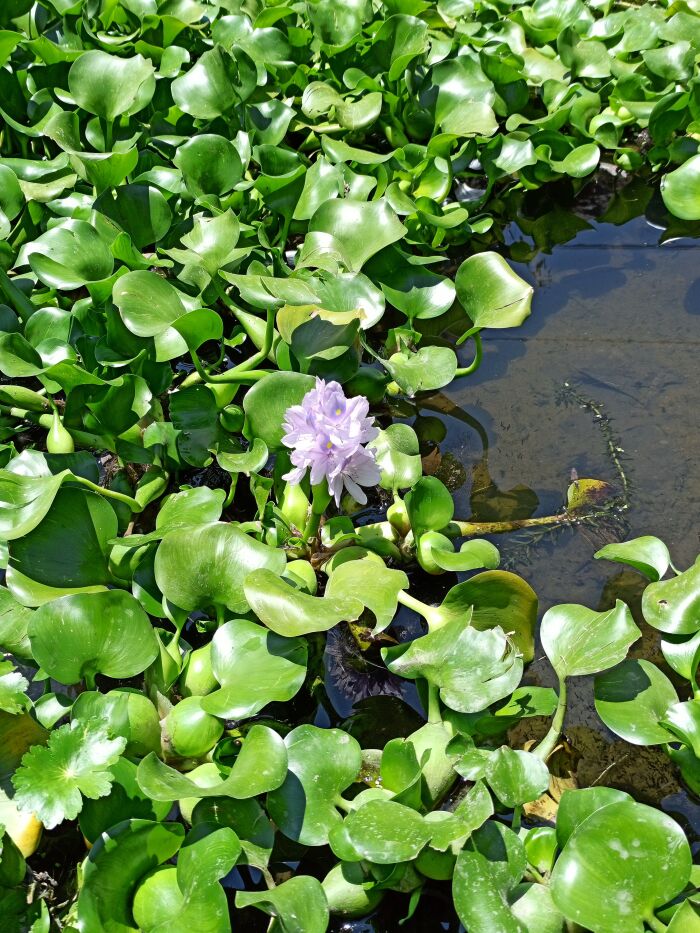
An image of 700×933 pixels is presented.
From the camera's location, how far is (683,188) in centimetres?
256

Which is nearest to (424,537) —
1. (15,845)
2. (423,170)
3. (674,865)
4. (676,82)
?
(674,865)

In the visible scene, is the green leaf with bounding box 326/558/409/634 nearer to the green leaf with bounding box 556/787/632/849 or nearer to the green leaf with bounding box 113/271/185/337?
the green leaf with bounding box 556/787/632/849

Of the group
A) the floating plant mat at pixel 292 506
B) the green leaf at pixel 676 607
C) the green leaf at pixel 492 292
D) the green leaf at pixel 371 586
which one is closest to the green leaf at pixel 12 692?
the floating plant mat at pixel 292 506

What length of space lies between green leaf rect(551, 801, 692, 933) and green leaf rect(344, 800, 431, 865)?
0.60 ft

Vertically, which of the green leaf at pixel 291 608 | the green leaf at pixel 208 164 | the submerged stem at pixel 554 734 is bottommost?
the submerged stem at pixel 554 734

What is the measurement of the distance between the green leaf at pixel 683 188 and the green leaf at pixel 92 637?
77.8 inches

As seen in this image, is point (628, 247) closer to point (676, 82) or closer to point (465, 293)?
point (676, 82)

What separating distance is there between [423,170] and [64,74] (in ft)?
3.94

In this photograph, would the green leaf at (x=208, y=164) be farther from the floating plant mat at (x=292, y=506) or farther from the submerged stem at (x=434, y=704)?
the submerged stem at (x=434, y=704)

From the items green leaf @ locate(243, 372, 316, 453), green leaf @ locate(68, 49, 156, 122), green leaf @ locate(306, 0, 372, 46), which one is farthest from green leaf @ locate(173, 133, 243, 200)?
green leaf @ locate(306, 0, 372, 46)

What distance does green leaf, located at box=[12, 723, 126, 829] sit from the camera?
1.16 metres

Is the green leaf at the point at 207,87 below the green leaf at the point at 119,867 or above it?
above

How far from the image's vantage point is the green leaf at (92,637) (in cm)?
132

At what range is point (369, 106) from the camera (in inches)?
102
